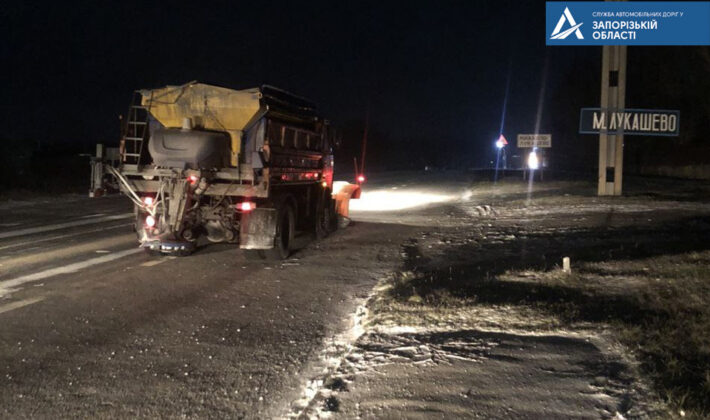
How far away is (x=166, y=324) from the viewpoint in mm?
6707

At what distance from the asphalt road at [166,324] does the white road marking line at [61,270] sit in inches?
0.7

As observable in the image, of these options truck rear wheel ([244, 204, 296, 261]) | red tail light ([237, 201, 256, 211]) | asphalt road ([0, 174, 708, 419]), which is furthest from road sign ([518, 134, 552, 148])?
red tail light ([237, 201, 256, 211])

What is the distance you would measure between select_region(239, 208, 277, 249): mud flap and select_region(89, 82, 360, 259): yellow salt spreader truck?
17 millimetres

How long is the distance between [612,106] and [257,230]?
1687cm

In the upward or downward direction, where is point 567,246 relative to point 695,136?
downward

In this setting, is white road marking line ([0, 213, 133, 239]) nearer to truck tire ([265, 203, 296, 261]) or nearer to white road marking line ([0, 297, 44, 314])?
white road marking line ([0, 297, 44, 314])

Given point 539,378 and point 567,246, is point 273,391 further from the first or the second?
point 567,246

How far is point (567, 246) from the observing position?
1158 centimetres

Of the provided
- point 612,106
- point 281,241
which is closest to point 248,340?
point 281,241

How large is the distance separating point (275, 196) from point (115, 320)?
4.51m

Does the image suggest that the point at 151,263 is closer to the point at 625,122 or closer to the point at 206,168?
the point at 206,168

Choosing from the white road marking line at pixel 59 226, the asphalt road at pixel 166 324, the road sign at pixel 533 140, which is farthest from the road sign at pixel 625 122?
the white road marking line at pixel 59 226

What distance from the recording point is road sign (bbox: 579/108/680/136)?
21.4 m

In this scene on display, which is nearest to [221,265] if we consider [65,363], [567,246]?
[65,363]
